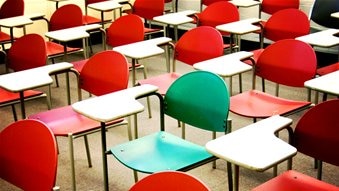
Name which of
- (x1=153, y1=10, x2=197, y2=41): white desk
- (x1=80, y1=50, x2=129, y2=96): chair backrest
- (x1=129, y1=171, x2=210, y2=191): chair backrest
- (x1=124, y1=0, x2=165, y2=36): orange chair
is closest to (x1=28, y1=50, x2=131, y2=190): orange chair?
(x1=80, y1=50, x2=129, y2=96): chair backrest

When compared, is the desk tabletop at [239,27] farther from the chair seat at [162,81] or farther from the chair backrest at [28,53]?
the chair backrest at [28,53]

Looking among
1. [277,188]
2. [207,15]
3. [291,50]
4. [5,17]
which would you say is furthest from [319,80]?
[5,17]

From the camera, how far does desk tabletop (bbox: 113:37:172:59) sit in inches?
143

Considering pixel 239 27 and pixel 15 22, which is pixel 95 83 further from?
pixel 15 22

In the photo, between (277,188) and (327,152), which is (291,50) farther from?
(277,188)

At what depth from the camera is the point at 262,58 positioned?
3436 millimetres

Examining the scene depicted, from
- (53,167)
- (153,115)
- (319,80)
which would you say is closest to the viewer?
(53,167)

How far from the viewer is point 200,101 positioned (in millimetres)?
2766

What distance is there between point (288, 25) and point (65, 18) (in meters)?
2.03

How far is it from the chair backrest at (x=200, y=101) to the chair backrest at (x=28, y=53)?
4.06 ft

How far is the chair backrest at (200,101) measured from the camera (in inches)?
106

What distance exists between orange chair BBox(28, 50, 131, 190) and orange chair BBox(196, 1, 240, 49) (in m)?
1.82

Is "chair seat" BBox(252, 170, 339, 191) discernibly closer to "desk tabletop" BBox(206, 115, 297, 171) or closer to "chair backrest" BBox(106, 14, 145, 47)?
"desk tabletop" BBox(206, 115, 297, 171)

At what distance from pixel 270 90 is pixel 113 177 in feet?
6.39
